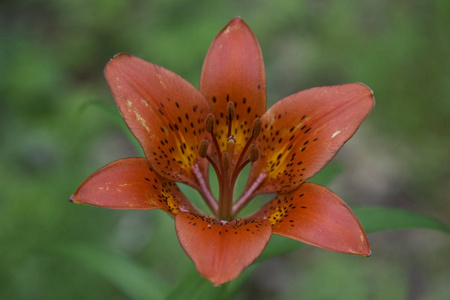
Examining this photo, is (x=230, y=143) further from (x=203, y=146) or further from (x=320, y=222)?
(x=320, y=222)

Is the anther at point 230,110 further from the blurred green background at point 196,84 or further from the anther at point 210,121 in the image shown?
the blurred green background at point 196,84

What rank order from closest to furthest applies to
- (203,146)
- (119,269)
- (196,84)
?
1. (203,146)
2. (119,269)
3. (196,84)

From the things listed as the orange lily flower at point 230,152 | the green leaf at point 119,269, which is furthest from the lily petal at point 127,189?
the green leaf at point 119,269

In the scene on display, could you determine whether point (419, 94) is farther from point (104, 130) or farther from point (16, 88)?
point (16, 88)

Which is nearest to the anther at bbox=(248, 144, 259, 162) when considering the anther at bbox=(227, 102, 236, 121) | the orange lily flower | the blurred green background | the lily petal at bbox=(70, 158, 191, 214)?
the orange lily flower

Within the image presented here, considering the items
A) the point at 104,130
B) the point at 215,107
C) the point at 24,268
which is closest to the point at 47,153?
the point at 104,130

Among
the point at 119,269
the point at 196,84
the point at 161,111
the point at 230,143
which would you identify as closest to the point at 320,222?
the point at 230,143
